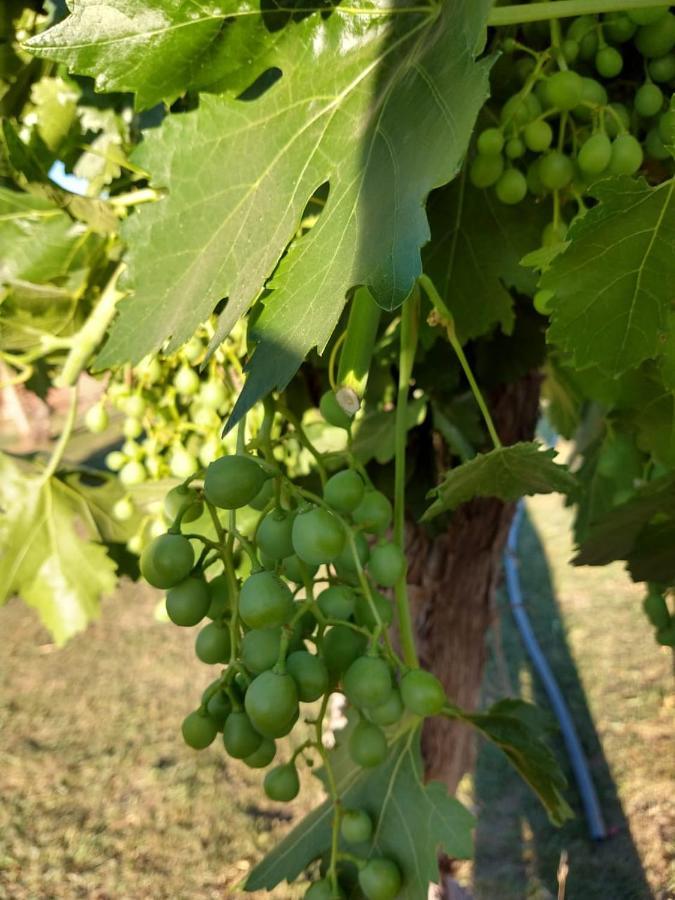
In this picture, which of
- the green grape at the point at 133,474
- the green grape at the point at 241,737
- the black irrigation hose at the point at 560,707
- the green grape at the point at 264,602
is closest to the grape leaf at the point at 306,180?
the green grape at the point at 264,602

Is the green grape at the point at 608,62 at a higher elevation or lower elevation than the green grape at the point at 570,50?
lower

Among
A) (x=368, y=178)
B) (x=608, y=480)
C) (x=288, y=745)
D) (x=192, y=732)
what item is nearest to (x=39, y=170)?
(x=368, y=178)

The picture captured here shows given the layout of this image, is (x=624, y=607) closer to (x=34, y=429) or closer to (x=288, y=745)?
(x=288, y=745)

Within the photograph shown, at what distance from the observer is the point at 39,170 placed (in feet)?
2.81

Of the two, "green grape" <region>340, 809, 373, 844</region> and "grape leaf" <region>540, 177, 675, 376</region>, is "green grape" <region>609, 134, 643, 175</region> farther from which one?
"green grape" <region>340, 809, 373, 844</region>

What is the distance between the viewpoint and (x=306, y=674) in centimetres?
59

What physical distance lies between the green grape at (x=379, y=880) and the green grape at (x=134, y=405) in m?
0.59

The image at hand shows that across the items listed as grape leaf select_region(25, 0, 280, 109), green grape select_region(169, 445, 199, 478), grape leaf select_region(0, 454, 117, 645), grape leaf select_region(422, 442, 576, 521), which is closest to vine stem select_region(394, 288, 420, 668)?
grape leaf select_region(422, 442, 576, 521)

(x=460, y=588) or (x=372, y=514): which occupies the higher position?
(x=372, y=514)

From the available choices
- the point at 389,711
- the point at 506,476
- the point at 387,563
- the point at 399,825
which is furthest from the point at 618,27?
the point at 399,825

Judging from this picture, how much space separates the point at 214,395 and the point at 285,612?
47 centimetres

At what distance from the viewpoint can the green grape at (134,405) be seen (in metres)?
1.04

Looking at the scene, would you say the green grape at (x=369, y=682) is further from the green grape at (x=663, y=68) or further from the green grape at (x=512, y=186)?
the green grape at (x=663, y=68)

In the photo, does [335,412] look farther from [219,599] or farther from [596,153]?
[596,153]
